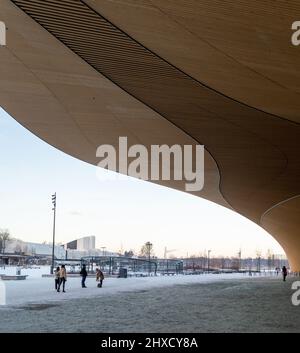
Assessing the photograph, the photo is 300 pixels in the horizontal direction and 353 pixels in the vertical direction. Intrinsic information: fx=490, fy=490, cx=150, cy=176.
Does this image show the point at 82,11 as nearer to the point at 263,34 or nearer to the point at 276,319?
the point at 263,34

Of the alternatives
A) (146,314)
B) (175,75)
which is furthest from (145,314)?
(175,75)

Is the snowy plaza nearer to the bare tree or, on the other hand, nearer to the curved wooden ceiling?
the curved wooden ceiling

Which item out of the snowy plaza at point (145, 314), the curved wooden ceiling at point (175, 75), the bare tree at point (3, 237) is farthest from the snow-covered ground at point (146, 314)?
the bare tree at point (3, 237)

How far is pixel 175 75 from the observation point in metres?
12.1

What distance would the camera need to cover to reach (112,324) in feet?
32.0

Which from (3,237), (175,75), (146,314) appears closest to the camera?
(146,314)

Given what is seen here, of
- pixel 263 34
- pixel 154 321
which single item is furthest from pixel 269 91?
pixel 154 321

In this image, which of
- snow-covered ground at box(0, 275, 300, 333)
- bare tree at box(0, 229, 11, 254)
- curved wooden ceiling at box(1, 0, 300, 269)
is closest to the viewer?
curved wooden ceiling at box(1, 0, 300, 269)

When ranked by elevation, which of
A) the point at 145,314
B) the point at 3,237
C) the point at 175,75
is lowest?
the point at 145,314

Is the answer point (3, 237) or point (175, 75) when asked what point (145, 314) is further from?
point (3, 237)

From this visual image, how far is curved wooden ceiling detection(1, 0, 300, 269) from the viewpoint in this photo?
30.4ft

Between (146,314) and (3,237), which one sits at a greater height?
(3,237)

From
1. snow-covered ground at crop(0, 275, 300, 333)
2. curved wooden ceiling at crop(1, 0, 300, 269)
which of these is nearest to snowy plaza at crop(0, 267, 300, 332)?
snow-covered ground at crop(0, 275, 300, 333)
